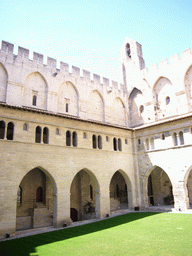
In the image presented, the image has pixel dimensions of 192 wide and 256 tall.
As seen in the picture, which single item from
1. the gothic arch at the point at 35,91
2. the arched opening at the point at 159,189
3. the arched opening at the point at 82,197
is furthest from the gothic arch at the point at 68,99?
the arched opening at the point at 159,189

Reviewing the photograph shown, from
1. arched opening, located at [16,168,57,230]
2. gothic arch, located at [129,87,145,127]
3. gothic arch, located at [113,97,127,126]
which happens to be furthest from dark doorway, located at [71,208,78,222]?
gothic arch, located at [129,87,145,127]

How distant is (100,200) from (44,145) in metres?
7.08

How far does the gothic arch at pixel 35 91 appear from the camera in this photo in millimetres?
19266

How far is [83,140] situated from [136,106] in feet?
34.4

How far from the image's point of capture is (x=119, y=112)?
2639cm

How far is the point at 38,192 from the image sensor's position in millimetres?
20438

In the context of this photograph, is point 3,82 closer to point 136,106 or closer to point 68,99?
point 68,99

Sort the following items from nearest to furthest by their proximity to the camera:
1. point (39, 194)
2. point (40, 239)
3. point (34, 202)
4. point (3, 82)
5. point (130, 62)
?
point (40, 239) < point (3, 82) < point (34, 202) < point (39, 194) < point (130, 62)

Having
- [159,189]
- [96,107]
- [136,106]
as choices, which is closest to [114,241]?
[159,189]

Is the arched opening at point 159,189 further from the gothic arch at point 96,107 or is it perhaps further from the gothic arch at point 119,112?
the gothic arch at point 96,107

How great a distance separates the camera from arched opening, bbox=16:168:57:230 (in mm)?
17875

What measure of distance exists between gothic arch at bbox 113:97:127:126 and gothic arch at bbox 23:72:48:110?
357 inches

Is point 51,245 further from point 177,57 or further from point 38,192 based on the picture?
point 177,57

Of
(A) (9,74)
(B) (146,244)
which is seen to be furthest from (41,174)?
(B) (146,244)
